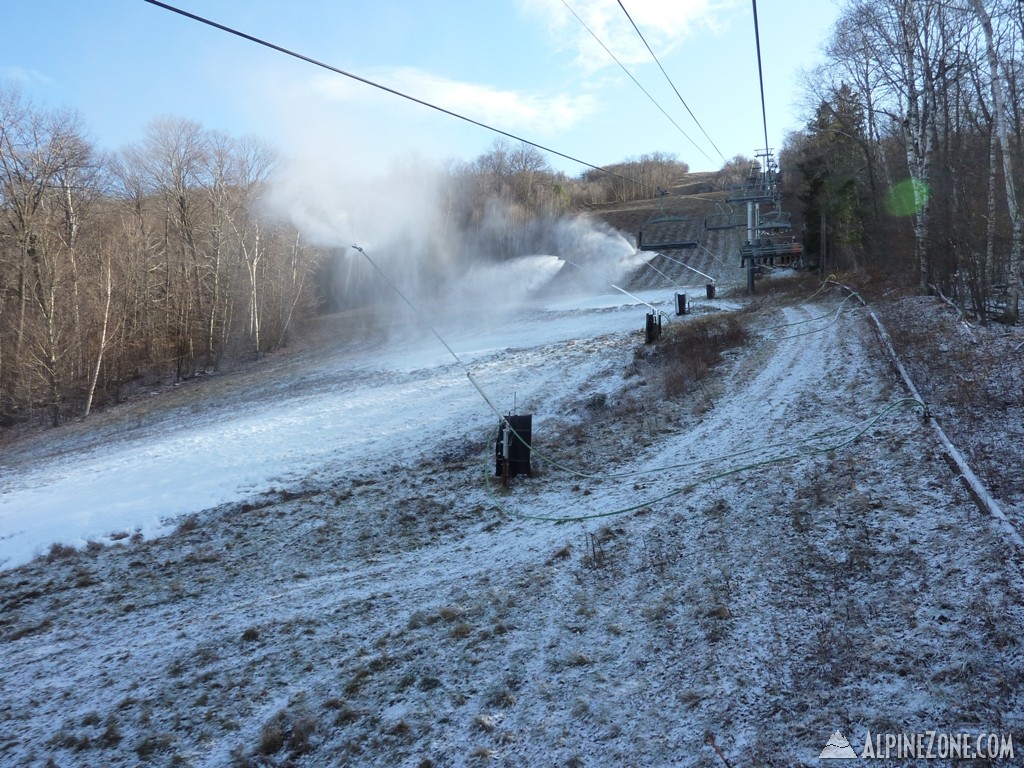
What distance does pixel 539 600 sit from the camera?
6.36 meters

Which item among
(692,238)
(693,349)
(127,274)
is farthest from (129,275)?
Answer: (692,238)

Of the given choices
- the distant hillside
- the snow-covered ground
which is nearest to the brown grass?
the snow-covered ground

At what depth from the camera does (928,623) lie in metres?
4.73

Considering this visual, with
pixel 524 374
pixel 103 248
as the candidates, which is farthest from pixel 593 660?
pixel 103 248

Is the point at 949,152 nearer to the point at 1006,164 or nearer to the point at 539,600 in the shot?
the point at 1006,164

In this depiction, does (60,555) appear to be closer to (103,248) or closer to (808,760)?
(808,760)

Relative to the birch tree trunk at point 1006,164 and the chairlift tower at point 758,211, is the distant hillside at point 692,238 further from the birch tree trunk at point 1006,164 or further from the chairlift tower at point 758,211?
the birch tree trunk at point 1006,164

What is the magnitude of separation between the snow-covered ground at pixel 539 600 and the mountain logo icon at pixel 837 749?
5 cm

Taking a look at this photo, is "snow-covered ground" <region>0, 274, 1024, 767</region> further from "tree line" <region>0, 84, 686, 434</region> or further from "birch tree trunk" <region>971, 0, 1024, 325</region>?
"tree line" <region>0, 84, 686, 434</region>

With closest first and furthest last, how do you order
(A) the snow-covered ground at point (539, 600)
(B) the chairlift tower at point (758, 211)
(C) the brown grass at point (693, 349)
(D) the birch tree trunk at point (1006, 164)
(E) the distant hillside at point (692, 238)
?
(A) the snow-covered ground at point (539, 600) < (D) the birch tree trunk at point (1006, 164) < (C) the brown grass at point (693, 349) < (B) the chairlift tower at point (758, 211) < (E) the distant hillside at point (692, 238)

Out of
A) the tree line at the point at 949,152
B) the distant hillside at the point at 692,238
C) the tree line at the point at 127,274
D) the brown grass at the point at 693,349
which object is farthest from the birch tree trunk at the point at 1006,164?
the tree line at the point at 127,274

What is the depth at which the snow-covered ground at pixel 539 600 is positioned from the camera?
435 cm

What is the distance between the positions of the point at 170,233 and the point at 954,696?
46050mm

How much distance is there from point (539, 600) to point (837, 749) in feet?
10.2
